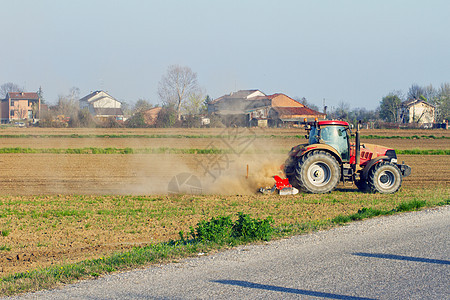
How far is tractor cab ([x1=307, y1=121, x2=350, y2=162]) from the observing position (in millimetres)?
16844

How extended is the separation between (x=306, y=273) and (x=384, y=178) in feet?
35.8

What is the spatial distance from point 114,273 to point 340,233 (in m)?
4.66

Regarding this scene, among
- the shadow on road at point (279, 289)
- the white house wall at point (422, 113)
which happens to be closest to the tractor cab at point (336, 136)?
the shadow on road at point (279, 289)

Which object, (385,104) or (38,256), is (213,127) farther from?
(385,104)

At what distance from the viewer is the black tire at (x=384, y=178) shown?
16844 mm

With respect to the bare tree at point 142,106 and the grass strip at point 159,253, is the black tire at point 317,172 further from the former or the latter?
the bare tree at point 142,106

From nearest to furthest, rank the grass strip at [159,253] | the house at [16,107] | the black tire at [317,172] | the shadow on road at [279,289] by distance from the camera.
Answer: the shadow on road at [279,289]
the grass strip at [159,253]
the black tire at [317,172]
the house at [16,107]

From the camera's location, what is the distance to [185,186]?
18516mm

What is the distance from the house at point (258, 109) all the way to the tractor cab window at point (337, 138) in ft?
22.6

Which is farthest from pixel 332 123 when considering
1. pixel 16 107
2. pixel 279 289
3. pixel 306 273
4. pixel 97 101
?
pixel 16 107

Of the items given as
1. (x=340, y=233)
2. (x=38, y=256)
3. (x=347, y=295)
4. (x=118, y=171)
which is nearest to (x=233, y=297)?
(x=347, y=295)

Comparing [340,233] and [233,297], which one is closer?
[233,297]

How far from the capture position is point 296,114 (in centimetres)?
4962

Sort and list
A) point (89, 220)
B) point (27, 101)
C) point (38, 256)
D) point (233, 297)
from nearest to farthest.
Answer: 1. point (233, 297)
2. point (38, 256)
3. point (89, 220)
4. point (27, 101)
